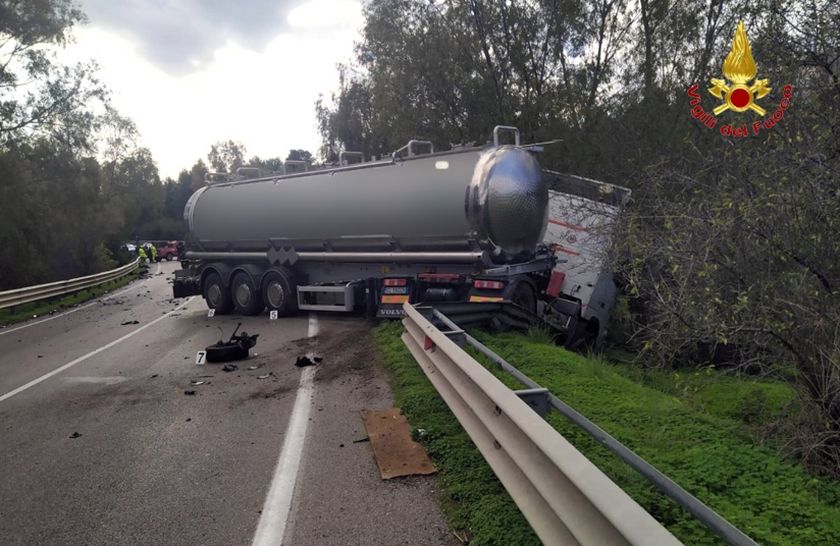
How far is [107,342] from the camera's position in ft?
37.8

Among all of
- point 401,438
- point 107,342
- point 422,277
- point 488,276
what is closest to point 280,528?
point 401,438

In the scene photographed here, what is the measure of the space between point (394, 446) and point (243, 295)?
11.2 metres

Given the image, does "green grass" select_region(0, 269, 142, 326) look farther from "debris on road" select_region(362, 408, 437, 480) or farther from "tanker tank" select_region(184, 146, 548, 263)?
"debris on road" select_region(362, 408, 437, 480)

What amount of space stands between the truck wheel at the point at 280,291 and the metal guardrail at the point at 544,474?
1000cm

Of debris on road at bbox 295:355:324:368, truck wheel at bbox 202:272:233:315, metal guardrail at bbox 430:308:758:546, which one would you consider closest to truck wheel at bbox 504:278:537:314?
debris on road at bbox 295:355:324:368

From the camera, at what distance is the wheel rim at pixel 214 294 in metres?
15.7

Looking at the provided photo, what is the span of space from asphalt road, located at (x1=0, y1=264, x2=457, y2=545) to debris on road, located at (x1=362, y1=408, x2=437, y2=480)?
104mm

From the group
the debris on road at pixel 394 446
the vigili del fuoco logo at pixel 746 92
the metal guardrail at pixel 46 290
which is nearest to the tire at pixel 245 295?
the metal guardrail at pixel 46 290

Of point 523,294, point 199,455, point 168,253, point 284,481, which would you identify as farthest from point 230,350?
point 168,253

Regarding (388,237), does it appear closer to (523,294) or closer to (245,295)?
(523,294)

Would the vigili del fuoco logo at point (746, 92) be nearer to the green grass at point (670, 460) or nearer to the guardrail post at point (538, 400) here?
the green grass at point (670, 460)

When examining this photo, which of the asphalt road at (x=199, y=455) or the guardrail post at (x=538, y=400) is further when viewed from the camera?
the guardrail post at (x=538, y=400)

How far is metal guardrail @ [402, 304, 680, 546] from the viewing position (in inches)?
82.1

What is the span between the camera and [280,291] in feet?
47.0
